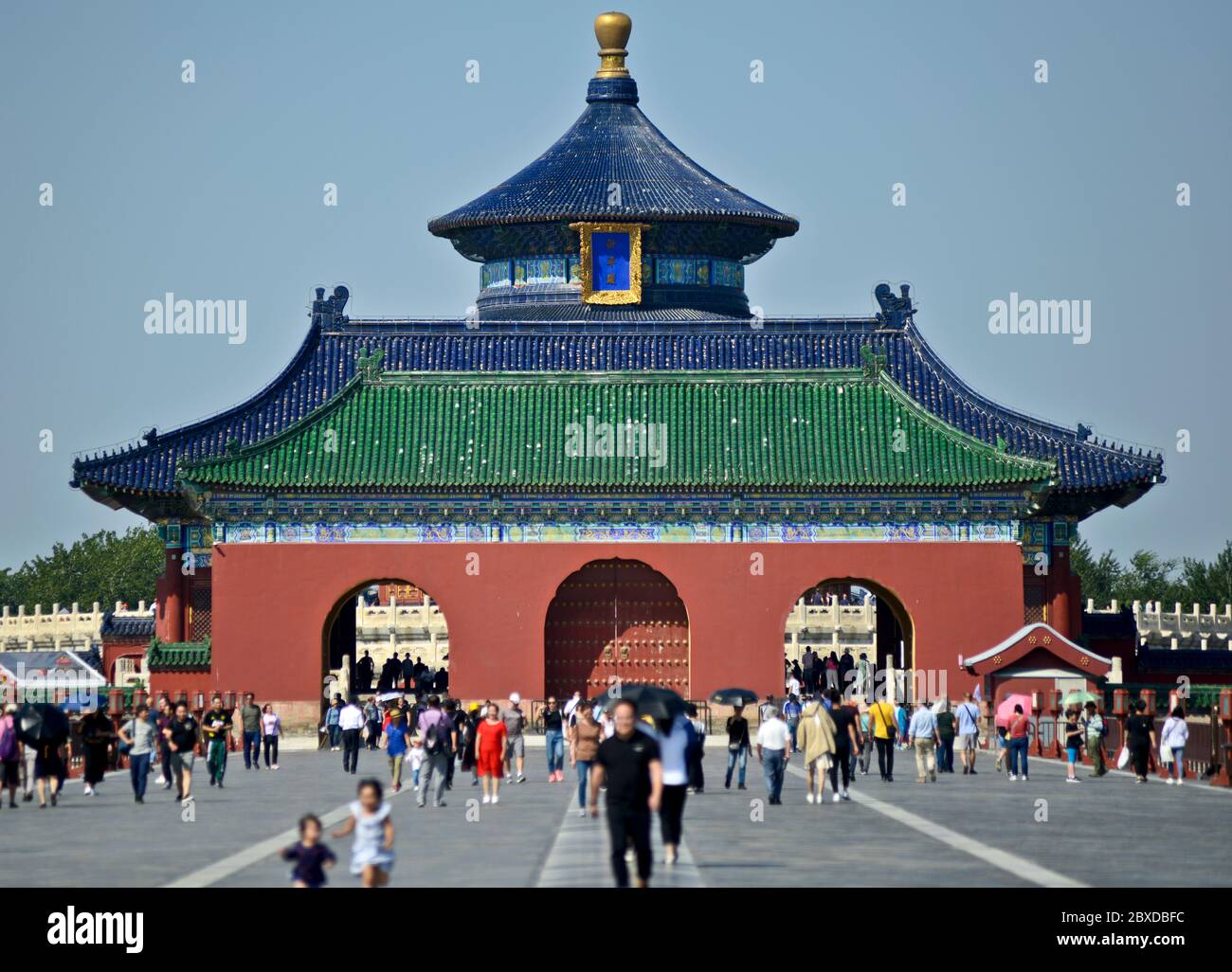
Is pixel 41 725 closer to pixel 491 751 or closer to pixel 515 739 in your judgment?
pixel 491 751

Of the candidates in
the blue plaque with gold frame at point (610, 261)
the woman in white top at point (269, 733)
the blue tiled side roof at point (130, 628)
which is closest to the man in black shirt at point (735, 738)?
the woman in white top at point (269, 733)

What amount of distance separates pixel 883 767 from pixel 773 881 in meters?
15.2

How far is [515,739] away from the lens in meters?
37.9

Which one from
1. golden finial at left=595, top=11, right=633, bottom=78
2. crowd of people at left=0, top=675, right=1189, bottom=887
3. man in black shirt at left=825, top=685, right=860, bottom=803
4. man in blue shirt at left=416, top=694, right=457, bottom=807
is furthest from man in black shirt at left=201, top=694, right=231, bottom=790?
golden finial at left=595, top=11, right=633, bottom=78

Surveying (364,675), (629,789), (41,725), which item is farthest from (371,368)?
(629,789)

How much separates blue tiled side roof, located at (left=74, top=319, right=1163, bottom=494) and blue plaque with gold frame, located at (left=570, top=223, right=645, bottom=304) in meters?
4.55

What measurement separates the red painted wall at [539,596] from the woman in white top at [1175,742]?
15162 mm

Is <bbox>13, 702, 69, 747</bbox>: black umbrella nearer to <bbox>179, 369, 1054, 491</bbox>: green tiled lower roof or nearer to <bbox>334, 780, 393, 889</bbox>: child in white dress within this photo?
<bbox>334, 780, 393, 889</bbox>: child in white dress

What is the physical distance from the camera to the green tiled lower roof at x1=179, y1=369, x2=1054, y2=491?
54469 millimetres

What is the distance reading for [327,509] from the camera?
5456 cm

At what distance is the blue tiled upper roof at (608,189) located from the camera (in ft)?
216

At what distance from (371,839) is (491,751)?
1345 cm

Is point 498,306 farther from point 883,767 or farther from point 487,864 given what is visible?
point 487,864

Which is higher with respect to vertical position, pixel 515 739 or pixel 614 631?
pixel 614 631
